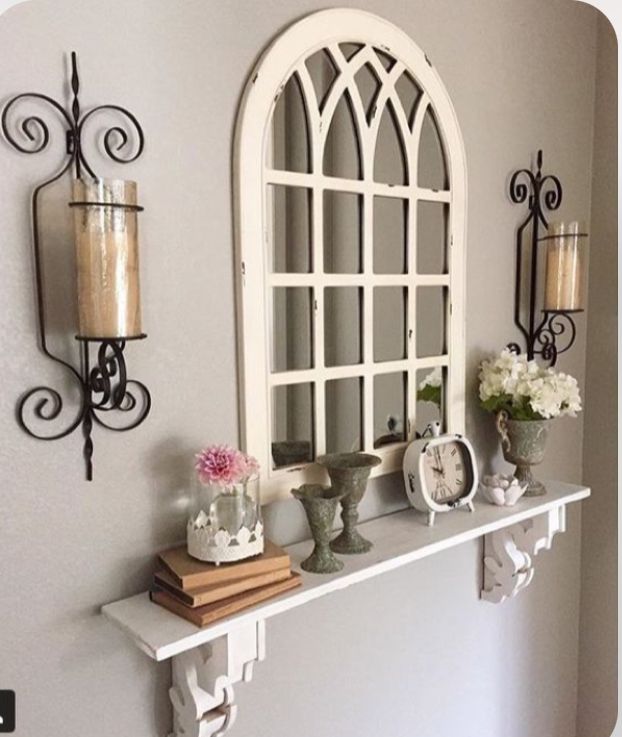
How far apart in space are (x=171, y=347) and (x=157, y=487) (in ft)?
0.63

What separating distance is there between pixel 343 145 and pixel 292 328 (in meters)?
0.31

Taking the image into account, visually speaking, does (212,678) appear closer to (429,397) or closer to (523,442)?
(429,397)

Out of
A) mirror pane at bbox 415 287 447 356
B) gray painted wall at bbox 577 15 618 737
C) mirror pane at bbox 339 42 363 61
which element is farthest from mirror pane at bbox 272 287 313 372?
gray painted wall at bbox 577 15 618 737

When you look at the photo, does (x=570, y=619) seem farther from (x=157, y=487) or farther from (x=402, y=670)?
(x=157, y=487)

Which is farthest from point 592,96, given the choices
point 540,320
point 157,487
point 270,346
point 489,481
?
point 157,487

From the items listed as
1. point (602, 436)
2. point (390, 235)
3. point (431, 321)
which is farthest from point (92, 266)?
point (602, 436)

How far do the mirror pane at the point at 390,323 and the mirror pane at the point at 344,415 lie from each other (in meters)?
0.08

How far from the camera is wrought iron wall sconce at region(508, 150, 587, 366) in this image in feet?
4.60

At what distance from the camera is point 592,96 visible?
1.62 metres

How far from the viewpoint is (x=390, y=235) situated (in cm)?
120

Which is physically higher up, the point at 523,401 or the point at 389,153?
the point at 389,153

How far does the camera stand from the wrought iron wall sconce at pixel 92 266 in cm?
81

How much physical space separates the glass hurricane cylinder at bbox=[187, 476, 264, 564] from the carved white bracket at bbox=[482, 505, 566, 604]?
66 centimetres

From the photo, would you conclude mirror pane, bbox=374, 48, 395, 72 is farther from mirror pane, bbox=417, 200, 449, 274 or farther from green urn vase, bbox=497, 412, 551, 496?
green urn vase, bbox=497, 412, 551, 496
